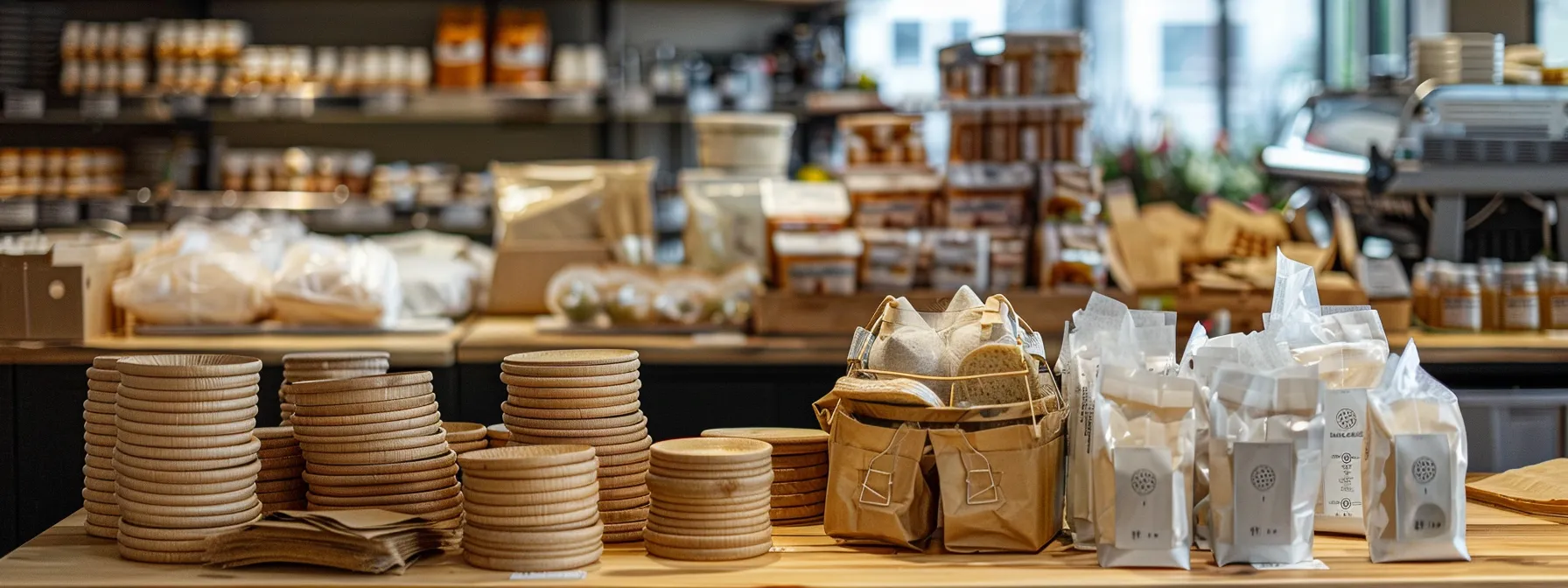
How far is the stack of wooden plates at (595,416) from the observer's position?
5.86ft

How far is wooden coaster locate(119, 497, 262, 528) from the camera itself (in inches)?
66.7

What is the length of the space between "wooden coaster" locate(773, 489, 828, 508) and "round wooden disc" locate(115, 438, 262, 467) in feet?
2.30

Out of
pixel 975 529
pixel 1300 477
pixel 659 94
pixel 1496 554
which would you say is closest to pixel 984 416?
pixel 975 529

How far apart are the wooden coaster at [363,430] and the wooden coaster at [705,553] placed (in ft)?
1.14

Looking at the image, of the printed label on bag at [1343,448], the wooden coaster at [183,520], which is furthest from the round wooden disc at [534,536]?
the printed label on bag at [1343,448]

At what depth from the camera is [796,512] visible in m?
1.95

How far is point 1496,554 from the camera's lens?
172 cm

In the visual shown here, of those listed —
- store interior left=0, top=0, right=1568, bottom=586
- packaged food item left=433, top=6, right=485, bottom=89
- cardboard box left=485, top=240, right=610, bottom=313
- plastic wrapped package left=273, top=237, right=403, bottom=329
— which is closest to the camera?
store interior left=0, top=0, right=1568, bottom=586

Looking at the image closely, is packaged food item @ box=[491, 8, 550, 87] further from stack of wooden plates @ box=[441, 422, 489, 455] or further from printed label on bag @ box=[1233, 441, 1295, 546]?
printed label on bag @ box=[1233, 441, 1295, 546]

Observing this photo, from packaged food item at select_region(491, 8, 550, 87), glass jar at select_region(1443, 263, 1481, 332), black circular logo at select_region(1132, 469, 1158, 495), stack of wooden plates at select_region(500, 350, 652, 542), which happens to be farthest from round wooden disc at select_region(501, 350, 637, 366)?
packaged food item at select_region(491, 8, 550, 87)

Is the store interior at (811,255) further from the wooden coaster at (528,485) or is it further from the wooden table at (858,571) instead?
the wooden coaster at (528,485)

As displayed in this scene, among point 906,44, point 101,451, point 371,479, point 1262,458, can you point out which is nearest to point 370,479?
point 371,479

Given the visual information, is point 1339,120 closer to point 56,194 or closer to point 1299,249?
point 1299,249

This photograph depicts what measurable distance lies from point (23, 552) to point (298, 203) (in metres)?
3.80
